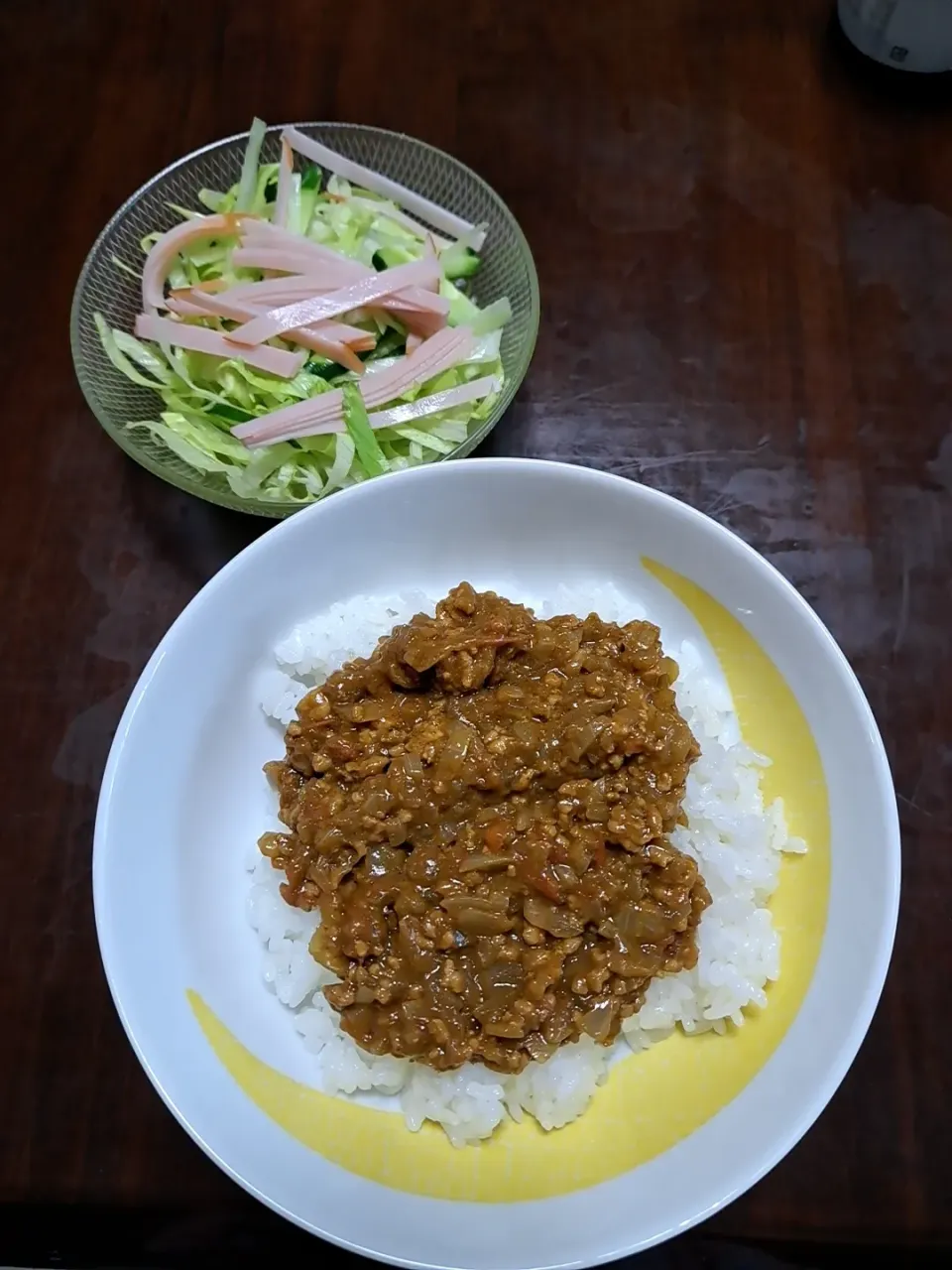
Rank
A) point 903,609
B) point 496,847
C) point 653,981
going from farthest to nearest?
point 903,609
point 653,981
point 496,847

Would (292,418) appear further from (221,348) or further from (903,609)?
(903,609)

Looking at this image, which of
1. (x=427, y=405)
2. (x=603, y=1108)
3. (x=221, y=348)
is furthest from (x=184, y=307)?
(x=603, y=1108)

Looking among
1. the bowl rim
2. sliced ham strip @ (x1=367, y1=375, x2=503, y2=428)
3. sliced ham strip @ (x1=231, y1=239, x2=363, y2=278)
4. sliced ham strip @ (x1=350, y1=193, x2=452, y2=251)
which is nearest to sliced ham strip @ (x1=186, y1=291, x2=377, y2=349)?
sliced ham strip @ (x1=231, y1=239, x2=363, y2=278)

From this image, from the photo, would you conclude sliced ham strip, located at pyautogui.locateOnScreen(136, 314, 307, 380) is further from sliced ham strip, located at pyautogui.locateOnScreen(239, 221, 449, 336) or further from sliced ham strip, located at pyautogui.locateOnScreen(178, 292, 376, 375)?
sliced ham strip, located at pyautogui.locateOnScreen(239, 221, 449, 336)

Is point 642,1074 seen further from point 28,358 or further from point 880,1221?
point 28,358

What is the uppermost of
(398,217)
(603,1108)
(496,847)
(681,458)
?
(398,217)

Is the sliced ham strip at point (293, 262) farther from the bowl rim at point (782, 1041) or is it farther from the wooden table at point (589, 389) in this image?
the bowl rim at point (782, 1041)

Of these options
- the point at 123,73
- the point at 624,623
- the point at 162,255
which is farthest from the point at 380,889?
the point at 123,73
